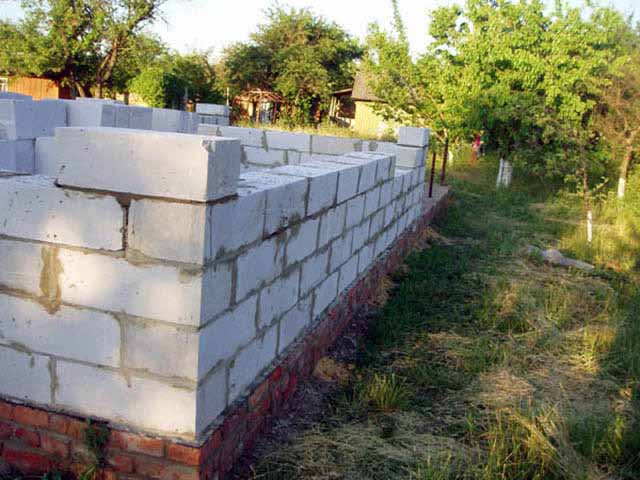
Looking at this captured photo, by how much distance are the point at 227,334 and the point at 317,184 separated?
1.31 meters

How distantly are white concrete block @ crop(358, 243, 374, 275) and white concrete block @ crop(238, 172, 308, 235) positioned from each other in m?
1.93

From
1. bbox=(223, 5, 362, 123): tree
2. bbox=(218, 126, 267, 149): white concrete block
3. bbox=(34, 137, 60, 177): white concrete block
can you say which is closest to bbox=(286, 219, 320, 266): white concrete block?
bbox=(34, 137, 60, 177): white concrete block

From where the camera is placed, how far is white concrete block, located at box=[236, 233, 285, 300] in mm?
2811

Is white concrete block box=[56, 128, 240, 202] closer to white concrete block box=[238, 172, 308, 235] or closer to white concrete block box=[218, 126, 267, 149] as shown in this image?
white concrete block box=[238, 172, 308, 235]

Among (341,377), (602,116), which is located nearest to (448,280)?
(341,377)

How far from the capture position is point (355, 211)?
16.1 ft

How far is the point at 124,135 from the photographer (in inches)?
92.0

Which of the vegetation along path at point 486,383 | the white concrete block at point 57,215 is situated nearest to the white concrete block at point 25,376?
the white concrete block at point 57,215

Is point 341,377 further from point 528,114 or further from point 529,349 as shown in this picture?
point 528,114

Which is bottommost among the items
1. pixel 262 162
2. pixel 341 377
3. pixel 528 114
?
pixel 341 377

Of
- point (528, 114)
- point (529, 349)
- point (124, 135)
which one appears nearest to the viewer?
point (124, 135)

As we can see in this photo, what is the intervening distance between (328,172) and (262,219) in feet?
3.62

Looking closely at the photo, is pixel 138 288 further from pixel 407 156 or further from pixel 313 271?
pixel 407 156

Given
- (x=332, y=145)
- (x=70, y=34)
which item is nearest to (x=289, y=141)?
(x=332, y=145)
